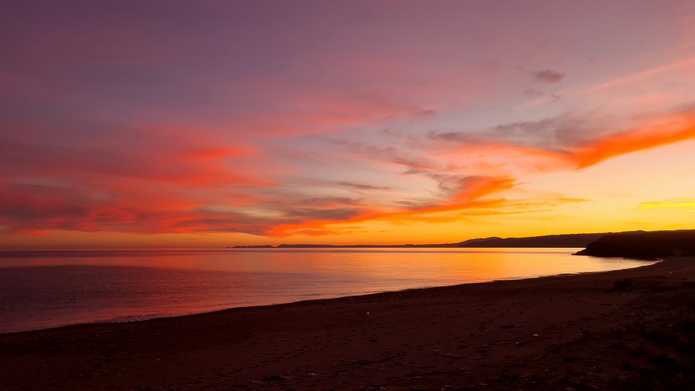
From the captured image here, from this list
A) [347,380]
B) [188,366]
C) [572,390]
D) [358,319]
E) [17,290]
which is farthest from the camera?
[17,290]

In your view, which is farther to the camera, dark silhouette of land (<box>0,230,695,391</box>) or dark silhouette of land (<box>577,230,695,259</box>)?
dark silhouette of land (<box>577,230,695,259</box>)

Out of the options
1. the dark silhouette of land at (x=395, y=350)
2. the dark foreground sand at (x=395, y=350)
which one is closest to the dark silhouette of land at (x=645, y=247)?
the dark silhouette of land at (x=395, y=350)

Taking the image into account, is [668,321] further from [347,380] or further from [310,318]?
[310,318]

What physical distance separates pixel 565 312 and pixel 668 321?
4922mm

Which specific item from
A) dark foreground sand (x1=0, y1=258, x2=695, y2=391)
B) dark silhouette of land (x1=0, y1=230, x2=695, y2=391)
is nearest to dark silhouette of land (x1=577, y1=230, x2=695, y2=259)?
dark silhouette of land (x1=0, y1=230, x2=695, y2=391)

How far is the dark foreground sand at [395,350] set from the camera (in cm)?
980

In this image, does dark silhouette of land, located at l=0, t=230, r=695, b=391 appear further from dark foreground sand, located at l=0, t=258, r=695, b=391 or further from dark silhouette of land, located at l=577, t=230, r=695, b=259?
dark silhouette of land, located at l=577, t=230, r=695, b=259

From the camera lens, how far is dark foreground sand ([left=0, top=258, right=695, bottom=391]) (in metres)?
9.80

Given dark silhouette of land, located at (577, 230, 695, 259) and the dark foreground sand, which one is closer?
the dark foreground sand

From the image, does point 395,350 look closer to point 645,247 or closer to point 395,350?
point 395,350

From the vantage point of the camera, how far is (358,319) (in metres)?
22.2

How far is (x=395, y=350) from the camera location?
14.3 meters

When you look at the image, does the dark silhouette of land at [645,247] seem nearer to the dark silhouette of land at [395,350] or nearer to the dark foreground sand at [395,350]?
the dark silhouette of land at [395,350]

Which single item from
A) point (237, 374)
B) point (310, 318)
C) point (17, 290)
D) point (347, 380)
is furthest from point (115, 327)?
point (17, 290)
